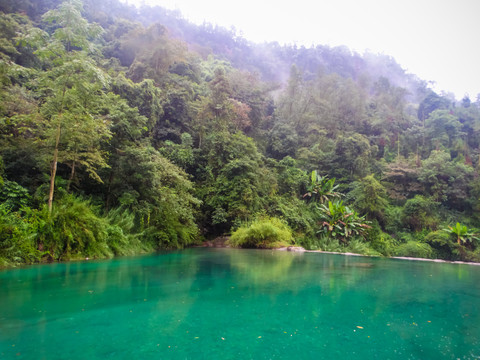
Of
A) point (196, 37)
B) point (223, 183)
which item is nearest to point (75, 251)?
point (223, 183)

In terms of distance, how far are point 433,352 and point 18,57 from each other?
18882 mm

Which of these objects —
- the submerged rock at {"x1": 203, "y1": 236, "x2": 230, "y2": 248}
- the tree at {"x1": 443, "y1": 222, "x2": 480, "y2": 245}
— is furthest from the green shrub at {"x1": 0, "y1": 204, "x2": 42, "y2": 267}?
the tree at {"x1": 443, "y1": 222, "x2": 480, "y2": 245}

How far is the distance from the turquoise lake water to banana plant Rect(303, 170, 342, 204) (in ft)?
42.9

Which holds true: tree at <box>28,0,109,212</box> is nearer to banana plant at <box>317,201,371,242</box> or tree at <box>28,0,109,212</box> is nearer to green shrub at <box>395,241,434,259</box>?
banana plant at <box>317,201,371,242</box>

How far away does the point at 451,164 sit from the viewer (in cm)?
1900

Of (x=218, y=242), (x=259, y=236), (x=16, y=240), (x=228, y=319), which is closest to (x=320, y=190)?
(x=259, y=236)

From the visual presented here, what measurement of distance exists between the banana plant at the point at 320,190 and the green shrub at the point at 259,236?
4961mm

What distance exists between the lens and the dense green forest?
25.2 feet

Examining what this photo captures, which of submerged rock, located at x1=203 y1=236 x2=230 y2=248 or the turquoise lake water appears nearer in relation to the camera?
the turquoise lake water

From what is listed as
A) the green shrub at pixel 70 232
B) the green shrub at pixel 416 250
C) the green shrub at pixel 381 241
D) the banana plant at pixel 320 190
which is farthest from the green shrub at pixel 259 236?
the green shrub at pixel 416 250

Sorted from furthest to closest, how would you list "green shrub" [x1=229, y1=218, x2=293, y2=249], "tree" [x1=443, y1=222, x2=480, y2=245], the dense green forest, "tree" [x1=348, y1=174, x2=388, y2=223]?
"tree" [x1=348, y1=174, x2=388, y2=223] → "tree" [x1=443, y1=222, x2=480, y2=245] → "green shrub" [x1=229, y1=218, x2=293, y2=249] → the dense green forest

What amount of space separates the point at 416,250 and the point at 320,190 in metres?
5.86

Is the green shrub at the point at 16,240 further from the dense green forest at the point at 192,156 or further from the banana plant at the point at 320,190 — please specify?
the banana plant at the point at 320,190

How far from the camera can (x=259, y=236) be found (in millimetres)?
13359
